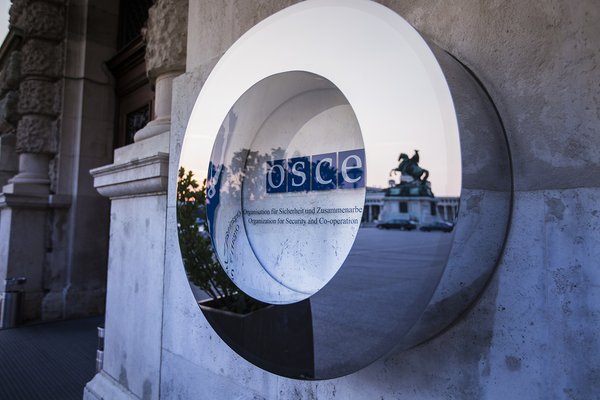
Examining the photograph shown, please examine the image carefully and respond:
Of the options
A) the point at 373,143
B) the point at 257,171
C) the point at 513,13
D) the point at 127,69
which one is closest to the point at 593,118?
the point at 513,13

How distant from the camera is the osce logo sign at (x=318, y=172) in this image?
133cm

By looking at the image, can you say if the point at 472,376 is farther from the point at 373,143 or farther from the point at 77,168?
the point at 77,168

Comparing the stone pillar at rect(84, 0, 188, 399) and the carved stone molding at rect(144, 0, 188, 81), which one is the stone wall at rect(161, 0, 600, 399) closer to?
the stone pillar at rect(84, 0, 188, 399)

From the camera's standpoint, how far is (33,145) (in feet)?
19.4

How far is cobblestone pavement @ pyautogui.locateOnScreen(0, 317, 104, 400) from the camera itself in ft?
11.4

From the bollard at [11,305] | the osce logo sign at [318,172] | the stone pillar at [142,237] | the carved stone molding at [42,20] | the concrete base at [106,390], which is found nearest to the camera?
the osce logo sign at [318,172]

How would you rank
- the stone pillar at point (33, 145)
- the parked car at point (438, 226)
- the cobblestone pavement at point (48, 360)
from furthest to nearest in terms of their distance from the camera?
1. the stone pillar at point (33, 145)
2. the cobblestone pavement at point (48, 360)
3. the parked car at point (438, 226)

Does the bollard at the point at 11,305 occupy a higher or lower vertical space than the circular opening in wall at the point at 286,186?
lower

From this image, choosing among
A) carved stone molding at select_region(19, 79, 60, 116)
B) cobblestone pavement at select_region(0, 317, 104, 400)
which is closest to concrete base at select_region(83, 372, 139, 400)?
cobblestone pavement at select_region(0, 317, 104, 400)

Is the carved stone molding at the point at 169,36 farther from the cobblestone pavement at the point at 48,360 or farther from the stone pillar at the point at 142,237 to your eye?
the cobblestone pavement at the point at 48,360

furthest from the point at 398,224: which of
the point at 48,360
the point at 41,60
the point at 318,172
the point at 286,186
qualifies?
the point at 41,60

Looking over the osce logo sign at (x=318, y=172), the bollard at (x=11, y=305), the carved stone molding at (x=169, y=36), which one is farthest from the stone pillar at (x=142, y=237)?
the bollard at (x=11, y=305)

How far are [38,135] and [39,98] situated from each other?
0.54 m

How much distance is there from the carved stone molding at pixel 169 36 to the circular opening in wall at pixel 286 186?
1.31 metres
